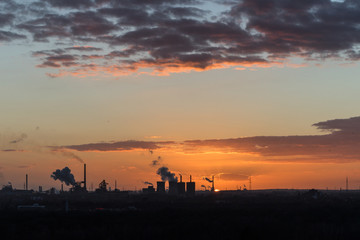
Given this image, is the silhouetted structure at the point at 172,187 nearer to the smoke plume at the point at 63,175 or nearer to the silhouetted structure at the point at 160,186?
the silhouetted structure at the point at 160,186

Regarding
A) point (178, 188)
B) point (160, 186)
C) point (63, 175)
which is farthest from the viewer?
point (160, 186)

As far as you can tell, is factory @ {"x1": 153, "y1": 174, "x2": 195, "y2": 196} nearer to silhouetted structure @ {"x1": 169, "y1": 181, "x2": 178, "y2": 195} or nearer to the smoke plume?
silhouetted structure @ {"x1": 169, "y1": 181, "x2": 178, "y2": 195}

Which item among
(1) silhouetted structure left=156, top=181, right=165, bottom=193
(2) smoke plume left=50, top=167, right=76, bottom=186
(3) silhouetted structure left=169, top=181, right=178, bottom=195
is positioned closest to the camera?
(2) smoke plume left=50, top=167, right=76, bottom=186

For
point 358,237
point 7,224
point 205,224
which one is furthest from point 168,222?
point 358,237

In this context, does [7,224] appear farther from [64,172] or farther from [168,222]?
[64,172]

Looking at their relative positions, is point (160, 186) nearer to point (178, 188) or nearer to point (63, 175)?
point (178, 188)

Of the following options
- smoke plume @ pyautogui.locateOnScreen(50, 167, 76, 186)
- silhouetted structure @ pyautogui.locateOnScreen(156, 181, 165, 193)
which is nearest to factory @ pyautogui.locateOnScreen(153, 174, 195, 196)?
silhouetted structure @ pyautogui.locateOnScreen(156, 181, 165, 193)

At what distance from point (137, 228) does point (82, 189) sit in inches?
5415

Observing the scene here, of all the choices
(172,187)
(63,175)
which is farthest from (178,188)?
(63,175)

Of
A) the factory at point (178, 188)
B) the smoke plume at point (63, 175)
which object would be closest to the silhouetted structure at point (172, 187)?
the factory at point (178, 188)

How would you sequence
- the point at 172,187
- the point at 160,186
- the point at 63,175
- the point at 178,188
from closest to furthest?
the point at 63,175 < the point at 178,188 < the point at 172,187 < the point at 160,186

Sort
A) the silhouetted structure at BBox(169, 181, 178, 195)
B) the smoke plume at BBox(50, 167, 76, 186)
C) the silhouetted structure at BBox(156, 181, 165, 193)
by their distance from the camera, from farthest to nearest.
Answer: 1. the silhouetted structure at BBox(156, 181, 165, 193)
2. the silhouetted structure at BBox(169, 181, 178, 195)
3. the smoke plume at BBox(50, 167, 76, 186)

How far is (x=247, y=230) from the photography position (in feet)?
148

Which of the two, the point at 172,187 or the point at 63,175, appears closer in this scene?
the point at 63,175
